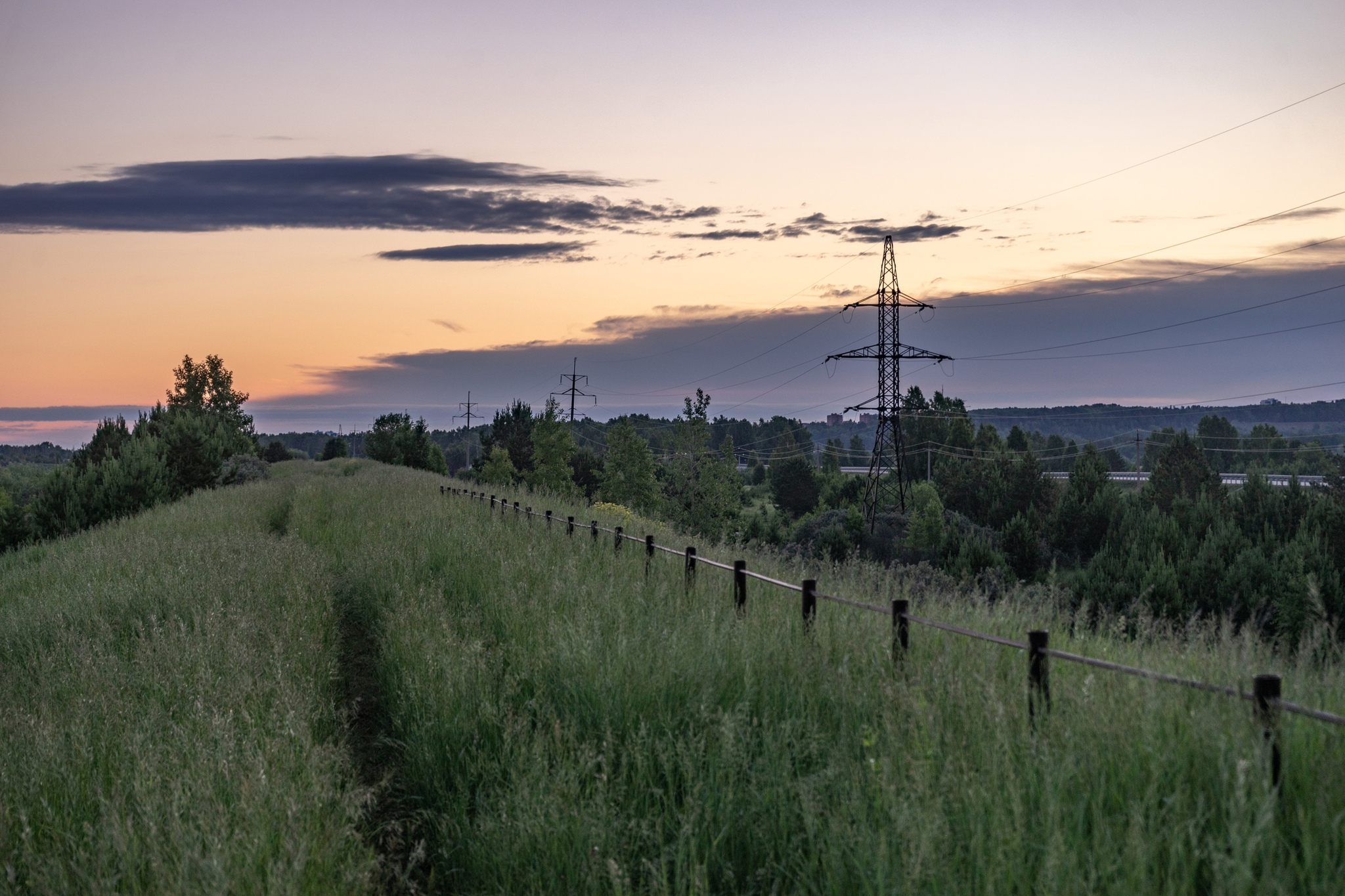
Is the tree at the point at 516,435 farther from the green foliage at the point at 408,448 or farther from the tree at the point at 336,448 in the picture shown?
the tree at the point at 336,448

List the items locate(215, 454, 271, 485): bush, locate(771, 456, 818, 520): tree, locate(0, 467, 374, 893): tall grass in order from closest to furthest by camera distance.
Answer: locate(0, 467, 374, 893): tall grass < locate(215, 454, 271, 485): bush < locate(771, 456, 818, 520): tree

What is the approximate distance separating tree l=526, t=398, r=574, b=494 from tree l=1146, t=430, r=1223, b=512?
3937 centimetres

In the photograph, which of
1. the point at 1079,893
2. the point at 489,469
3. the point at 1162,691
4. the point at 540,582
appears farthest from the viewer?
the point at 489,469

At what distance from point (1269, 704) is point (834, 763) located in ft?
6.46

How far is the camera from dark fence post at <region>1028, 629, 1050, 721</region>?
15.8 feet

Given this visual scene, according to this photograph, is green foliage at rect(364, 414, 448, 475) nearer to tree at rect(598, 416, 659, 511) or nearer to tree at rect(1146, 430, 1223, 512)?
tree at rect(598, 416, 659, 511)

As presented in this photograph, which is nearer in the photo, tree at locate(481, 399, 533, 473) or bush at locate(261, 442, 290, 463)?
tree at locate(481, 399, 533, 473)

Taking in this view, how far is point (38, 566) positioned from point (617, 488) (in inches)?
1902

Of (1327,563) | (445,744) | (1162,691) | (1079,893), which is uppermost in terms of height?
(1162,691)

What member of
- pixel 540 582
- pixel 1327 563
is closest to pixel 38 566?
pixel 540 582

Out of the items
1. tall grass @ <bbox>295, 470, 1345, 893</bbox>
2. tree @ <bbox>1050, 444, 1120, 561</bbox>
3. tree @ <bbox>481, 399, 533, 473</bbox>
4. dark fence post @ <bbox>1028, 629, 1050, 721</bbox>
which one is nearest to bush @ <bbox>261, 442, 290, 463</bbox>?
tree @ <bbox>481, 399, 533, 473</bbox>

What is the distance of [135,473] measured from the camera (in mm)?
34312

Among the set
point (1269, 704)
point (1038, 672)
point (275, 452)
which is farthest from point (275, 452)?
point (1269, 704)

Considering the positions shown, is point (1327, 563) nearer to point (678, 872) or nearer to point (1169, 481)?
point (1169, 481)
